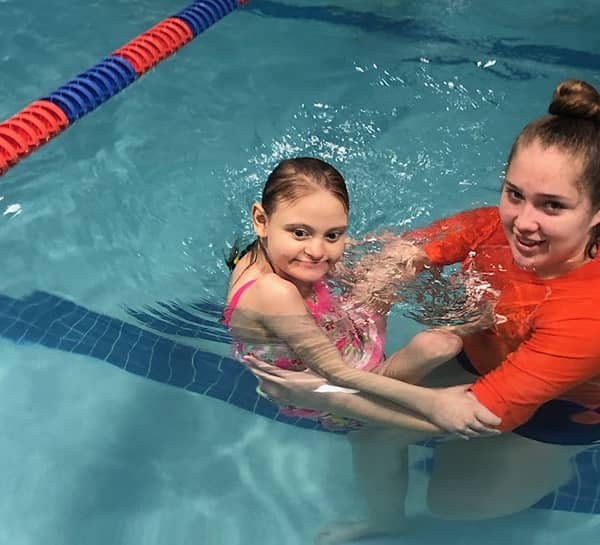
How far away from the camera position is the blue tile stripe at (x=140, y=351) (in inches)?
119

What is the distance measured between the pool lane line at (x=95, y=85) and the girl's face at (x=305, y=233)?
132cm

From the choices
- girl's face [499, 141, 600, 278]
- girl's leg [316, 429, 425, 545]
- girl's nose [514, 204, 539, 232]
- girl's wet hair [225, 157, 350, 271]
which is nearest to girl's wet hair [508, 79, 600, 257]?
girl's face [499, 141, 600, 278]

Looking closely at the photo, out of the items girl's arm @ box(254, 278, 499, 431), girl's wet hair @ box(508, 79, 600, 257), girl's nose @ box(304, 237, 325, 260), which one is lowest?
girl's arm @ box(254, 278, 499, 431)

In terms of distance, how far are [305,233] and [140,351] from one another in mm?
1141

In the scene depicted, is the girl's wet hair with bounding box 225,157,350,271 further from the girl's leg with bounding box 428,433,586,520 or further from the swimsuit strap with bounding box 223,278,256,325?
the girl's leg with bounding box 428,433,586,520

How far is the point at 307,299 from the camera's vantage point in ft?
8.70

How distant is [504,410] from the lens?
2188mm

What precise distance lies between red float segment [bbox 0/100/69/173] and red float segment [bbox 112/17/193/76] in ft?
2.12

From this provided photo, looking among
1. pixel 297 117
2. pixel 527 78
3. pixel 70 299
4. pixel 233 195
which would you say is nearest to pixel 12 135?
pixel 70 299

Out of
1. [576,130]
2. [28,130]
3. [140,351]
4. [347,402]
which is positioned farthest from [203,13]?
[576,130]

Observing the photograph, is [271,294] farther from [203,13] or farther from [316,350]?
[203,13]

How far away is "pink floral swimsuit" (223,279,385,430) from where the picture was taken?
2.61 metres

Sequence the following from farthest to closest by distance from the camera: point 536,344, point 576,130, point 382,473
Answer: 1. point 382,473
2. point 536,344
3. point 576,130

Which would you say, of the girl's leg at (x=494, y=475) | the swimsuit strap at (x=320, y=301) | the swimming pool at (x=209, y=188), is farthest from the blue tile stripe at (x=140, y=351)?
the swimsuit strap at (x=320, y=301)
